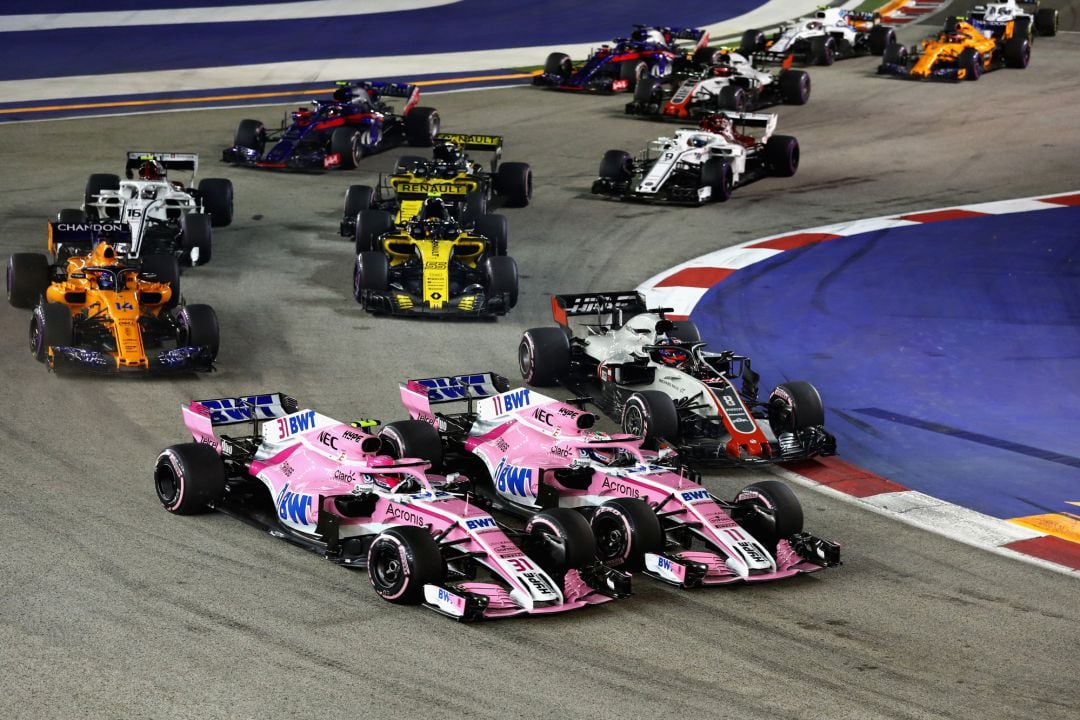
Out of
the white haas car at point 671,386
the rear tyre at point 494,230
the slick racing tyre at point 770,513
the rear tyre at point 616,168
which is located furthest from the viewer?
the rear tyre at point 616,168

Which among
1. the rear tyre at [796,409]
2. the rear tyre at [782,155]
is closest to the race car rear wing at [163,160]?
the rear tyre at [782,155]

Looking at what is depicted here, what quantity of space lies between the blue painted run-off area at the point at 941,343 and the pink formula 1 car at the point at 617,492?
116 inches

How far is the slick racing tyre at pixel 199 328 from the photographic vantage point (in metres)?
17.8

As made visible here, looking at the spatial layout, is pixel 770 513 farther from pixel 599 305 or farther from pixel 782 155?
pixel 782 155

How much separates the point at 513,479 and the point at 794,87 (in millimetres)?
23148

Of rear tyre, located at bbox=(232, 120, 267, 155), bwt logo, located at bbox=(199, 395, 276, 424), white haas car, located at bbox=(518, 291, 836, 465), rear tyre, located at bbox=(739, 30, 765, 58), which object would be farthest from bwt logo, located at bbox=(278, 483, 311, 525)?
rear tyre, located at bbox=(739, 30, 765, 58)

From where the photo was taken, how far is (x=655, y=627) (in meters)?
11.6

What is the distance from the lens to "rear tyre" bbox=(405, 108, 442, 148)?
31.0 metres

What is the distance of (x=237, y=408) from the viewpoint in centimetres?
1445

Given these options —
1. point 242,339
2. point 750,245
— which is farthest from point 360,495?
point 750,245

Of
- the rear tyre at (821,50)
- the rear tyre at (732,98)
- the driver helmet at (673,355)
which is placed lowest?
the driver helmet at (673,355)

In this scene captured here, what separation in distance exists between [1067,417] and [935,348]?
2607mm

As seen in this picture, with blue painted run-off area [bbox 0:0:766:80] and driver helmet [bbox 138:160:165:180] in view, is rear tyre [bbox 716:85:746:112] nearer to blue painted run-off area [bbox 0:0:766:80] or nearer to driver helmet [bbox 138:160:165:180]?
blue painted run-off area [bbox 0:0:766:80]

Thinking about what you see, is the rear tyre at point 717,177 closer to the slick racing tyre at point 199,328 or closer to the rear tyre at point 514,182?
the rear tyre at point 514,182
